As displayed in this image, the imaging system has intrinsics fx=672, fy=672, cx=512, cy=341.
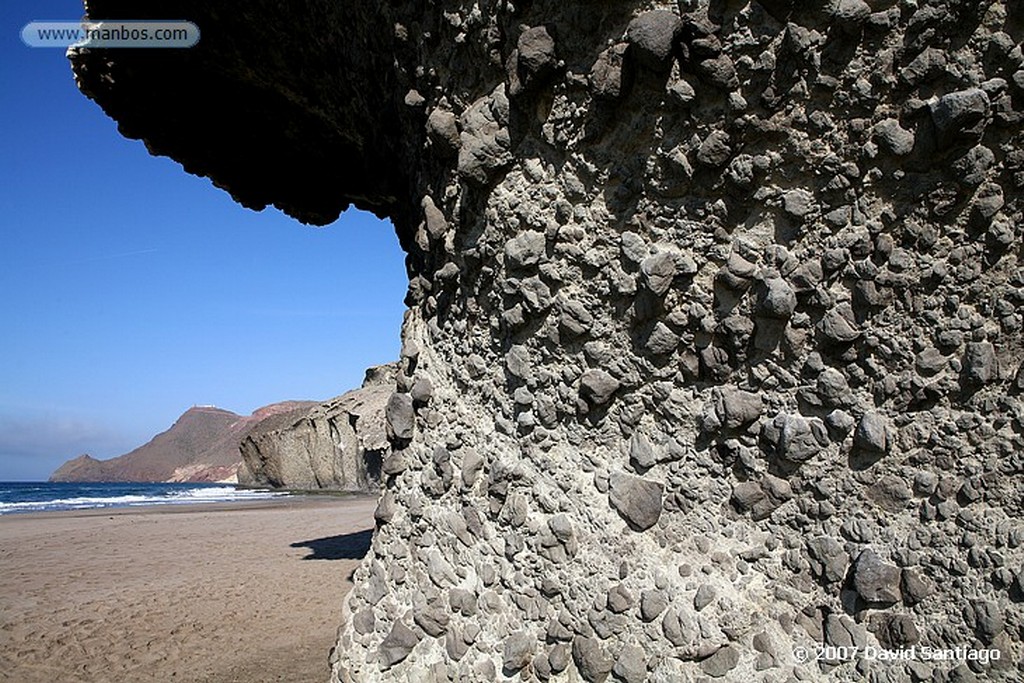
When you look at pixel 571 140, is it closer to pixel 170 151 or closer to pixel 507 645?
pixel 507 645

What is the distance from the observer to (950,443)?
2.51 meters

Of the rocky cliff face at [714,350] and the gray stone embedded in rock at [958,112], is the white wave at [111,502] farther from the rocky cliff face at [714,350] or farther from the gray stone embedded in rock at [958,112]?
the gray stone embedded in rock at [958,112]

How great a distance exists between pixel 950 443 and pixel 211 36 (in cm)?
591

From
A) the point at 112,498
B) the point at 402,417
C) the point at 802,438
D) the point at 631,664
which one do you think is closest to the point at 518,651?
the point at 631,664

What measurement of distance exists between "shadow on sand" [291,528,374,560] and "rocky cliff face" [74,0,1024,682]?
7.07m

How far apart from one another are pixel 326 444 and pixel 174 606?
3463 centimetres

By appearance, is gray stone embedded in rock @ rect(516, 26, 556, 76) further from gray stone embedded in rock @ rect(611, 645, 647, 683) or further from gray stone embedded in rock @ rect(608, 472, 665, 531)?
gray stone embedded in rock @ rect(611, 645, 647, 683)

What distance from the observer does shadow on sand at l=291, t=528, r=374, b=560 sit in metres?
10.6

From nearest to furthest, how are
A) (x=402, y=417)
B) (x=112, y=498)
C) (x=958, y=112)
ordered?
(x=958, y=112) → (x=402, y=417) → (x=112, y=498)

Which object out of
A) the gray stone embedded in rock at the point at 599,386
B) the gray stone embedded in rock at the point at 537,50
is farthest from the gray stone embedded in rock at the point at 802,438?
the gray stone embedded in rock at the point at 537,50

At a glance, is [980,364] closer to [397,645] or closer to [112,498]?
[397,645]

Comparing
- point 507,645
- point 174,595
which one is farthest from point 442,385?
point 174,595

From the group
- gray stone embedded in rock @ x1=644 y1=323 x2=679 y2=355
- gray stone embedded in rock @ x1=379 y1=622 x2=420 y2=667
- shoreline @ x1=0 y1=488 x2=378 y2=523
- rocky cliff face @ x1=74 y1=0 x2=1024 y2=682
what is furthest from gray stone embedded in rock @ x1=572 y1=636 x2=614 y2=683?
shoreline @ x1=0 y1=488 x2=378 y2=523

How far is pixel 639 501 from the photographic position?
9.64 feet
